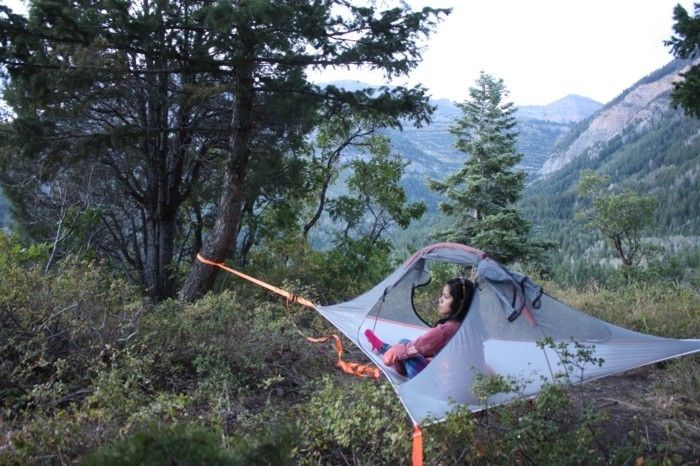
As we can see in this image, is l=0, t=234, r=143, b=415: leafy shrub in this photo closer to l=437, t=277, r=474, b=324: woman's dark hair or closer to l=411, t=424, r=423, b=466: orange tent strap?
l=411, t=424, r=423, b=466: orange tent strap

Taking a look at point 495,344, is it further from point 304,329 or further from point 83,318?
point 83,318

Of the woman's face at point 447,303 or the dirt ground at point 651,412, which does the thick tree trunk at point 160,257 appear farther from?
the dirt ground at point 651,412

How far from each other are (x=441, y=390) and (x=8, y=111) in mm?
9146

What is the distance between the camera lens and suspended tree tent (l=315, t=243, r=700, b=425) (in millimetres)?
3580

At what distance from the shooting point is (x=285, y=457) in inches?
66.1

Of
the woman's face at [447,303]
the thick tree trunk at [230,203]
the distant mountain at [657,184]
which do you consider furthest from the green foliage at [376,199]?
the distant mountain at [657,184]

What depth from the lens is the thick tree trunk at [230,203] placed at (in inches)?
287

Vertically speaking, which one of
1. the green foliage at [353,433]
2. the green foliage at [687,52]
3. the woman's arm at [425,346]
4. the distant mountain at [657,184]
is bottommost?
the distant mountain at [657,184]

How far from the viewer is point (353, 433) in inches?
126

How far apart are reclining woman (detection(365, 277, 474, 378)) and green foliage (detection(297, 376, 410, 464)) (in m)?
0.78

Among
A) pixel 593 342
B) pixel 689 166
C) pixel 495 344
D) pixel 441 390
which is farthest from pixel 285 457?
pixel 689 166

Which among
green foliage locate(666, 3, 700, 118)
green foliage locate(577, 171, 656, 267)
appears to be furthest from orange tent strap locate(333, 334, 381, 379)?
green foliage locate(577, 171, 656, 267)

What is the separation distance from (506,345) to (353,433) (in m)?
1.64

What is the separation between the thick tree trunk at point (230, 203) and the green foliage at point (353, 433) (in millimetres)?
4355
